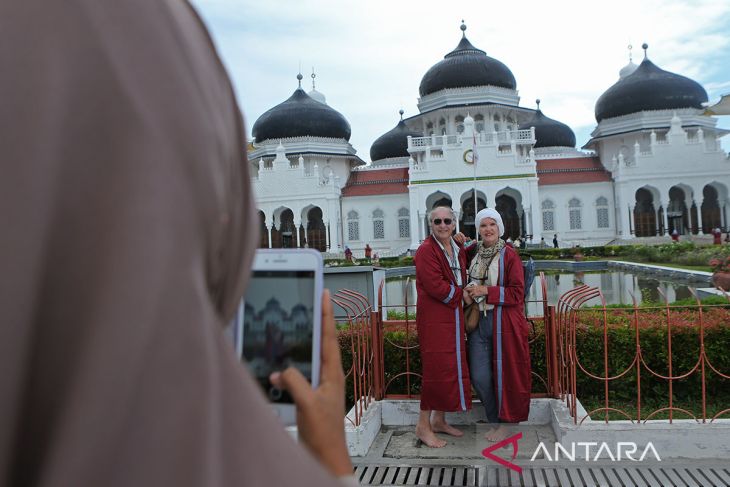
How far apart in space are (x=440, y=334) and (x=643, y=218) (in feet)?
88.4

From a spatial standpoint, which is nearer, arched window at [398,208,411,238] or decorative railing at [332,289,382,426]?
decorative railing at [332,289,382,426]

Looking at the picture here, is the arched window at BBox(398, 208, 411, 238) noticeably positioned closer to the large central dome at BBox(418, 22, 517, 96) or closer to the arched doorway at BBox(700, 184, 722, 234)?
the large central dome at BBox(418, 22, 517, 96)

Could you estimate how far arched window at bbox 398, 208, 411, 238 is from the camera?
28.5 metres

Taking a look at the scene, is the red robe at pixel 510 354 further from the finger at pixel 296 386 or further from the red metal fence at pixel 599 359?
the finger at pixel 296 386

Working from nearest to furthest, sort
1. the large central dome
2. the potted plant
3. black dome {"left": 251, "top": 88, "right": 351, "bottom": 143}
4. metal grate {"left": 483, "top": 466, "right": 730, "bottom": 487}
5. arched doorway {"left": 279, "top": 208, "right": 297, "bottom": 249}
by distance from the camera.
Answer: metal grate {"left": 483, "top": 466, "right": 730, "bottom": 487} < the potted plant < arched doorway {"left": 279, "top": 208, "right": 297, "bottom": 249} < the large central dome < black dome {"left": 251, "top": 88, "right": 351, "bottom": 143}

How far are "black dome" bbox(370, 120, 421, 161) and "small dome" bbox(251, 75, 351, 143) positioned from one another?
2052mm

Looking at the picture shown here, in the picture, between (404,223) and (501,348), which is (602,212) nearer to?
(404,223)

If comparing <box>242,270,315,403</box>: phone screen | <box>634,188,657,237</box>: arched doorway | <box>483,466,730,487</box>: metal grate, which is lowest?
<box>483,466,730,487</box>: metal grate

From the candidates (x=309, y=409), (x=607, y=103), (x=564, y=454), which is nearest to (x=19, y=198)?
(x=309, y=409)

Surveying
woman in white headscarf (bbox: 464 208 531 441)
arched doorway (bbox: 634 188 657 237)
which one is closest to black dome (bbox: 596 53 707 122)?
arched doorway (bbox: 634 188 657 237)

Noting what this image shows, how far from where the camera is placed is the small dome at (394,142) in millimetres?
33094

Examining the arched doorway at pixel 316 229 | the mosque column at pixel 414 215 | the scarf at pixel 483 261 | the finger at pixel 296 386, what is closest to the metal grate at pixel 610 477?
the scarf at pixel 483 261

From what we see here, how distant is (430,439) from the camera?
346cm

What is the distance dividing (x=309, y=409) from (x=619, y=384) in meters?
4.04
